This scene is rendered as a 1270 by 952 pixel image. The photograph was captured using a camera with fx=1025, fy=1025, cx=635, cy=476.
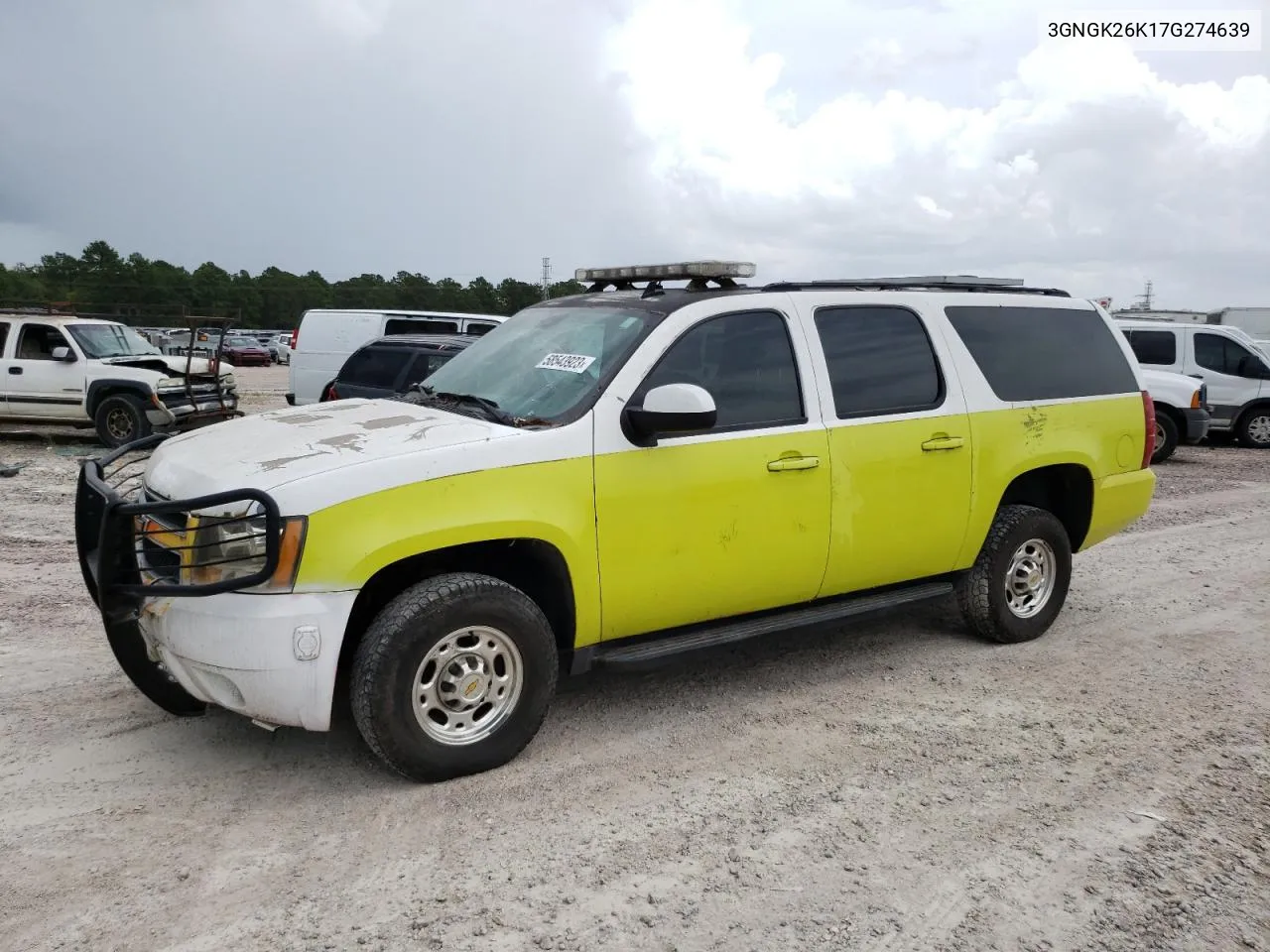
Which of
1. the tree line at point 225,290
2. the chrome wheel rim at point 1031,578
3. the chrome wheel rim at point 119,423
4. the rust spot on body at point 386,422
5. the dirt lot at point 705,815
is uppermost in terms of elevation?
the tree line at point 225,290

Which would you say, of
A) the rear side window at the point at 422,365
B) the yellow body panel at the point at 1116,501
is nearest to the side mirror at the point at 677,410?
the yellow body panel at the point at 1116,501

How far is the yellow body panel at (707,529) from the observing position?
13.6ft

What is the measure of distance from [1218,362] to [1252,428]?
1.22 meters

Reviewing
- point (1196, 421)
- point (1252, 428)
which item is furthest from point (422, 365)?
point (1252, 428)

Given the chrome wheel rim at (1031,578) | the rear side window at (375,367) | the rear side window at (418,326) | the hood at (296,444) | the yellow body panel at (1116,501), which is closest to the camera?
the hood at (296,444)

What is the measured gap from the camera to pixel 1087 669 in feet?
17.6

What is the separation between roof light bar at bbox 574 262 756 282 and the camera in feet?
15.2

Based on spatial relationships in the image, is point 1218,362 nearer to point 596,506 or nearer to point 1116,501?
point 1116,501

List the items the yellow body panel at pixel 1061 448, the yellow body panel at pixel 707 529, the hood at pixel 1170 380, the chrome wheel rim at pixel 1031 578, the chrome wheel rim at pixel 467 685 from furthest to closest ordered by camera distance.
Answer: the hood at pixel 1170 380 < the chrome wheel rim at pixel 1031 578 < the yellow body panel at pixel 1061 448 < the yellow body panel at pixel 707 529 < the chrome wheel rim at pixel 467 685

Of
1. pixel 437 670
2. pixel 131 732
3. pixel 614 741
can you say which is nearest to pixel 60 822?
pixel 131 732

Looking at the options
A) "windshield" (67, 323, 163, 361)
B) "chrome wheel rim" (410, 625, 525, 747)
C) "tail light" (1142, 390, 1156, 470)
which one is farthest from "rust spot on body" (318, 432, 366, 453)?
"windshield" (67, 323, 163, 361)

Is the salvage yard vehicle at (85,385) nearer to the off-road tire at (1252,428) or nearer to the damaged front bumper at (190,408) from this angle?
the damaged front bumper at (190,408)

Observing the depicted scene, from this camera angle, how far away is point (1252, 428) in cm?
1627

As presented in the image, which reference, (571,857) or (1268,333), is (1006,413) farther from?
(1268,333)
